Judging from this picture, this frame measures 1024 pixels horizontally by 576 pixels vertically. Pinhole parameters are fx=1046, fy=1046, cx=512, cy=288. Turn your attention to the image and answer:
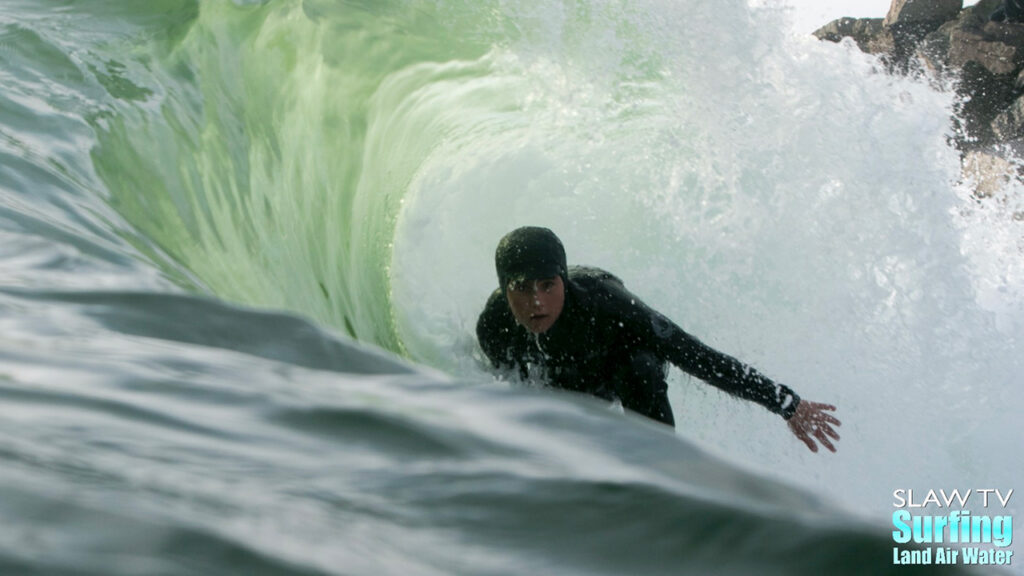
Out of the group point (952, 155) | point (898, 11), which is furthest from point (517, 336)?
point (898, 11)

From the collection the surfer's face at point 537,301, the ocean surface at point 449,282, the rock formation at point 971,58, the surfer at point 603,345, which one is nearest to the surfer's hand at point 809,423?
the surfer at point 603,345

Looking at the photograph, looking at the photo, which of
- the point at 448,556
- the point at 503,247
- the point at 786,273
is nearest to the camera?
the point at 448,556

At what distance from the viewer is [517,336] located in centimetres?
348

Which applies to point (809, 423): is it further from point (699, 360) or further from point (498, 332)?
point (498, 332)

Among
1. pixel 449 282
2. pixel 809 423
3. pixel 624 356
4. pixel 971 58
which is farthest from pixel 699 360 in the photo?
pixel 971 58

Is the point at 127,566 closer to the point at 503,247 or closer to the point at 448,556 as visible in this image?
the point at 448,556

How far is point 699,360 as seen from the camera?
3.40 m

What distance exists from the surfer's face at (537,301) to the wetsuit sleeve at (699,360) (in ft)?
0.65

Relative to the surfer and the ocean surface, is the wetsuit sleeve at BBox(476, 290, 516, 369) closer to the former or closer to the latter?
the surfer

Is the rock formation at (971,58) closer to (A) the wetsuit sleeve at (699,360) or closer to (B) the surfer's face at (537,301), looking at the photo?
(A) the wetsuit sleeve at (699,360)

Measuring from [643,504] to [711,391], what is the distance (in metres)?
3.97

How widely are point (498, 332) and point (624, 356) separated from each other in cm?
44

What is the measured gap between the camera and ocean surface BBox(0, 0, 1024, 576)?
839 mm

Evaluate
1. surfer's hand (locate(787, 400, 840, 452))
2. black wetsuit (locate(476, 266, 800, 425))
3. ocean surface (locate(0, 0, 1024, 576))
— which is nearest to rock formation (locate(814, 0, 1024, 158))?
ocean surface (locate(0, 0, 1024, 576))
